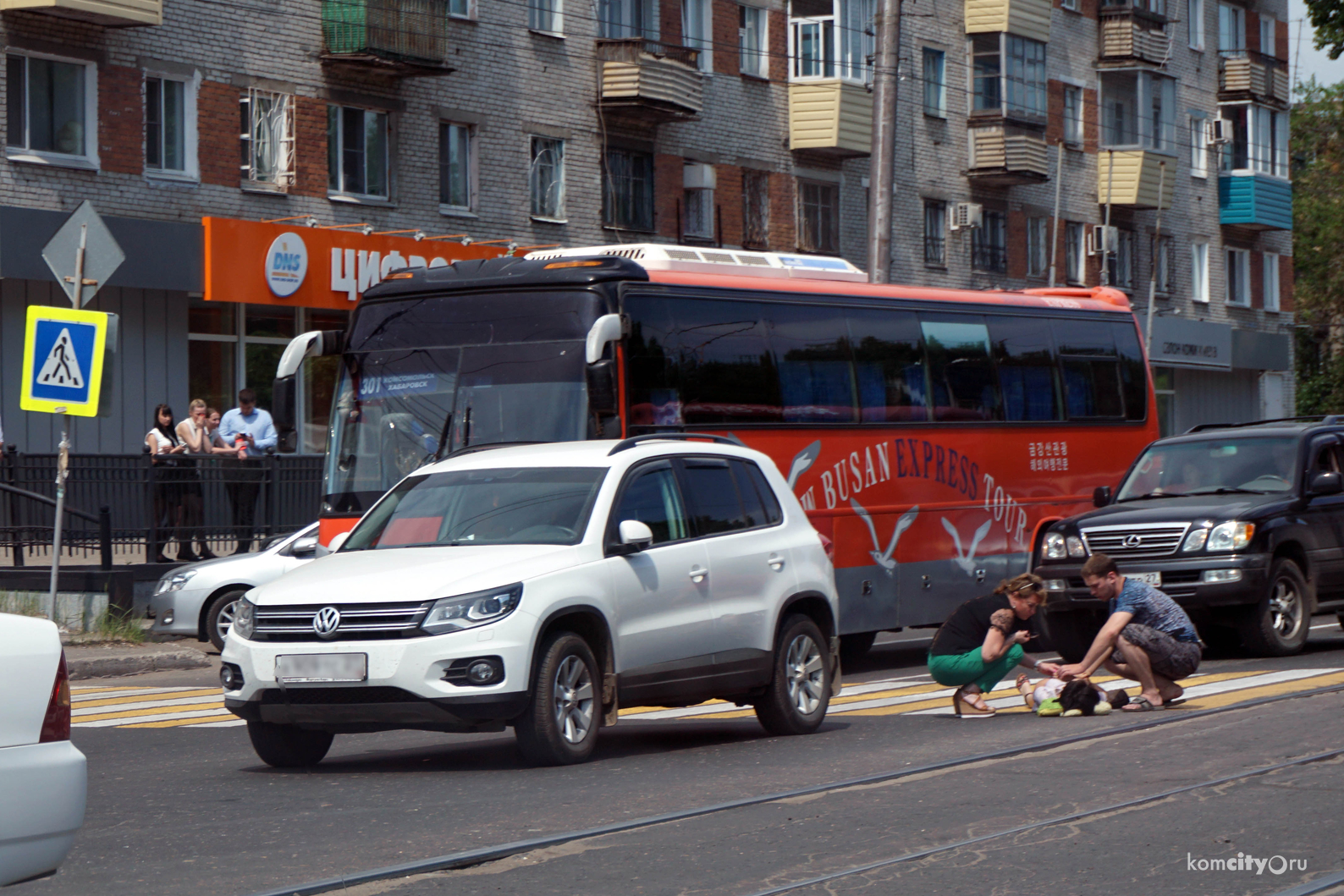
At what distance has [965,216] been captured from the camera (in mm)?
41219

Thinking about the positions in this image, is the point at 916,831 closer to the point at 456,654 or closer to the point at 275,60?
the point at 456,654

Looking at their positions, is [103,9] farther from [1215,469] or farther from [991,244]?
[991,244]

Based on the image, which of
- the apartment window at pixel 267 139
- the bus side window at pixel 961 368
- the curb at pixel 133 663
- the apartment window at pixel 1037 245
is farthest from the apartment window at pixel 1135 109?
the curb at pixel 133 663

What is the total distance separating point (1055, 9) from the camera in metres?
45.6

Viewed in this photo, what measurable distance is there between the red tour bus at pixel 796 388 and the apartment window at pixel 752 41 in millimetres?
17474

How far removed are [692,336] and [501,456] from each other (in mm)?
4017

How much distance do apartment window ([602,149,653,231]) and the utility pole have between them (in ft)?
31.4

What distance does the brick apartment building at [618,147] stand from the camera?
24.9 meters

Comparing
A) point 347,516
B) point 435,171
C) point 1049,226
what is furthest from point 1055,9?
point 347,516

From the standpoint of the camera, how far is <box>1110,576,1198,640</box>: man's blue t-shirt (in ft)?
41.4

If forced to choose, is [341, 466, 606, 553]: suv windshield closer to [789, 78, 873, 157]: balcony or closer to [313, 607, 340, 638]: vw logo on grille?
[313, 607, 340, 638]: vw logo on grille

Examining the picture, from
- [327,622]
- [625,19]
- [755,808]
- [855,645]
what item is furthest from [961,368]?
[625,19]

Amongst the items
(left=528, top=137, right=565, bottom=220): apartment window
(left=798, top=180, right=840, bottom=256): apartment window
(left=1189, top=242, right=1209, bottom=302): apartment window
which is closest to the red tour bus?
(left=528, top=137, right=565, bottom=220): apartment window

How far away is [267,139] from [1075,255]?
24676mm
